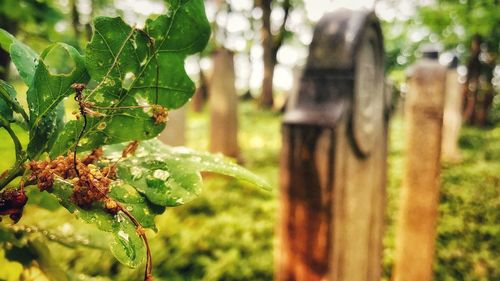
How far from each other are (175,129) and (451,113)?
6233 mm

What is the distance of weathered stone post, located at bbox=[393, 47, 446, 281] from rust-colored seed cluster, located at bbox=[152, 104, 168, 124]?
3113 mm

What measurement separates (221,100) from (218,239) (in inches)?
97.5

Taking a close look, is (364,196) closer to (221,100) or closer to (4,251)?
(4,251)

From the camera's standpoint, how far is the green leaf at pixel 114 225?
0.52 meters

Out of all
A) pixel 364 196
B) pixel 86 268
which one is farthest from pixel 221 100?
pixel 364 196

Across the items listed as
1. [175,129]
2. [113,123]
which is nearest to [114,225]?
[113,123]

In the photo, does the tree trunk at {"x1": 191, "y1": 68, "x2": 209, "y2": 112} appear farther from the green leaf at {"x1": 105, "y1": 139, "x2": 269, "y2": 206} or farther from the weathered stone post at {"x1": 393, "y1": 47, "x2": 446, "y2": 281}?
the green leaf at {"x1": 105, "y1": 139, "x2": 269, "y2": 206}

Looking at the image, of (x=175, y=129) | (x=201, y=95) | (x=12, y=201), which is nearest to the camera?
(x=12, y=201)

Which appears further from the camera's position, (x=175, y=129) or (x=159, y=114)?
(x=175, y=129)

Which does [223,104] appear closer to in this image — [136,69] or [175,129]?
[175,129]

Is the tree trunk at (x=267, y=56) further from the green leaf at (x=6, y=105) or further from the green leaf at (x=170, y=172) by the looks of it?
the green leaf at (x=6, y=105)

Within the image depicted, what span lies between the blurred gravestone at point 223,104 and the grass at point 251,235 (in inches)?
25.0

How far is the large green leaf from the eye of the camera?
1.85 ft

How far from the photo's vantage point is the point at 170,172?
64 centimetres
